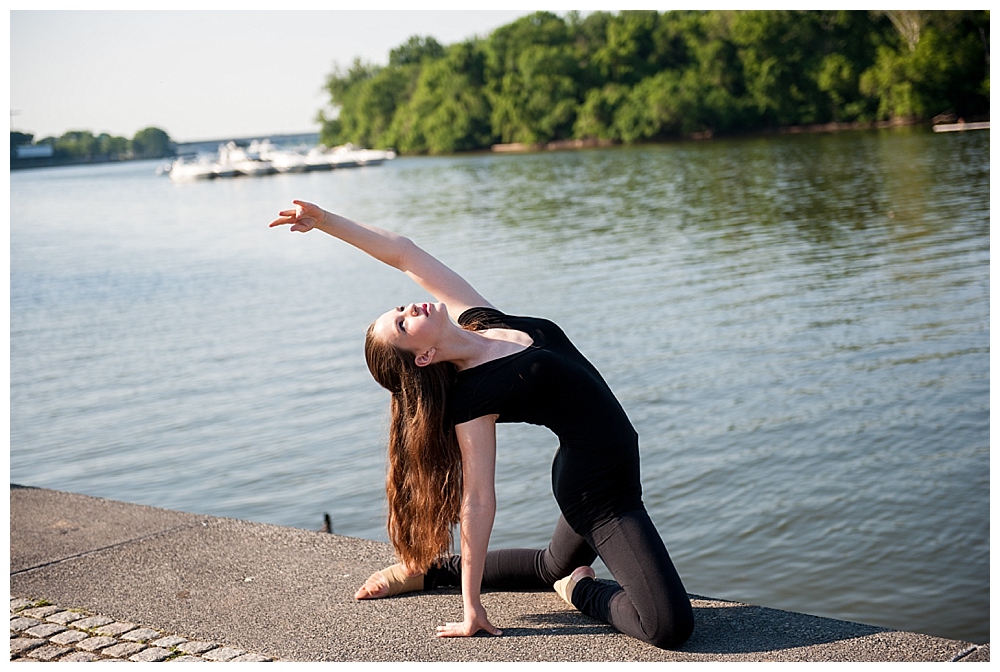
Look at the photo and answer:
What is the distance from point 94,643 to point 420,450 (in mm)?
1380

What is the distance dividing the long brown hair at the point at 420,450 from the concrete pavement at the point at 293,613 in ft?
1.24

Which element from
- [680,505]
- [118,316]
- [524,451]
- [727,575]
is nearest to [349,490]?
[524,451]

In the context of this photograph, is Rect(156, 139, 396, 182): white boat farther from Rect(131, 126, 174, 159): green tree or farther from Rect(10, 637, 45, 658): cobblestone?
Rect(10, 637, 45, 658): cobblestone

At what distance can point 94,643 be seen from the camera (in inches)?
152

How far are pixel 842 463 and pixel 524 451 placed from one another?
2.39 m

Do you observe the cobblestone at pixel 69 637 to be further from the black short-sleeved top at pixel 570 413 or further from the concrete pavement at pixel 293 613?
the black short-sleeved top at pixel 570 413

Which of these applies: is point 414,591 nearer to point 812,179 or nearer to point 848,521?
point 848,521

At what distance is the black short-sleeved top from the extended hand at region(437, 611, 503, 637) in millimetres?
455

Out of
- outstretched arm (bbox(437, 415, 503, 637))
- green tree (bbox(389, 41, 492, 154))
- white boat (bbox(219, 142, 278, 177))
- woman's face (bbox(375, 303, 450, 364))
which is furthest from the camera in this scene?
green tree (bbox(389, 41, 492, 154))

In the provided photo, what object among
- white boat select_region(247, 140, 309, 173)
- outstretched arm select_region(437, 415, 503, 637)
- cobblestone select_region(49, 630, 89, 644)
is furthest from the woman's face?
white boat select_region(247, 140, 309, 173)

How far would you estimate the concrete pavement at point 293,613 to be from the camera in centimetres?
363

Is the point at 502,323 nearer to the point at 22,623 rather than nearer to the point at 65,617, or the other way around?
the point at 65,617

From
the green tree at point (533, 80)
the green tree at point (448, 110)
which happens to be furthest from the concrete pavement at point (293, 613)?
the green tree at point (448, 110)

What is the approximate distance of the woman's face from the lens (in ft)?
11.6
